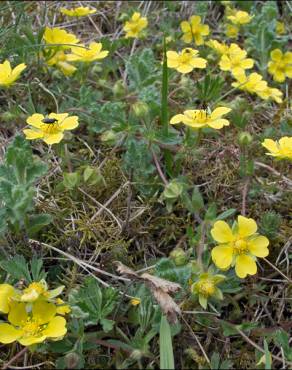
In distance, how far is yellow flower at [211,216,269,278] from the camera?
5.77 feet

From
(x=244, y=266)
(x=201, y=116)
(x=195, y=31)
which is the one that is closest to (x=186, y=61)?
(x=195, y=31)

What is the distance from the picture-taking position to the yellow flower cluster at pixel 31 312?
160cm

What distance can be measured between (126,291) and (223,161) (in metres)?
0.80

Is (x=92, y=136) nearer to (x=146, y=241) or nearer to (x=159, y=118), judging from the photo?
(x=159, y=118)

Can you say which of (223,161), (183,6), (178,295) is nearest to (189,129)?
(223,161)

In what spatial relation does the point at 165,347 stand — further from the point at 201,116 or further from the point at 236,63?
the point at 236,63

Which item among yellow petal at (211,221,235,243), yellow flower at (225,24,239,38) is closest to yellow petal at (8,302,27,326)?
yellow petal at (211,221,235,243)

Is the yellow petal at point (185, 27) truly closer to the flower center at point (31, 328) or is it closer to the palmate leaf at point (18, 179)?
the palmate leaf at point (18, 179)

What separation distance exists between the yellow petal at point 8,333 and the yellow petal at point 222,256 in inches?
24.0

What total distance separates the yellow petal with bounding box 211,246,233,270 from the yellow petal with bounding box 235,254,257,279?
0.10ft

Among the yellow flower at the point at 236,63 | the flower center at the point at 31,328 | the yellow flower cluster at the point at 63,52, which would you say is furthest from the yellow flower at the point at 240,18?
the flower center at the point at 31,328

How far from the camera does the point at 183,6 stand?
3.15 metres

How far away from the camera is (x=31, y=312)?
167 centimetres

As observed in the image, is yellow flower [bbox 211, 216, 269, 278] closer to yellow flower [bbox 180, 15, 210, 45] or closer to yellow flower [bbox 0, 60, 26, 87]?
yellow flower [bbox 0, 60, 26, 87]
